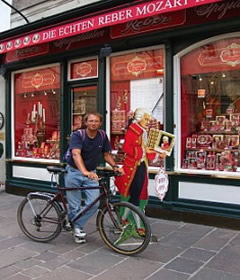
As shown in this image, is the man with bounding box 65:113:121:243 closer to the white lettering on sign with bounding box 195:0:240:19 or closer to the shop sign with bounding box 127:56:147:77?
the shop sign with bounding box 127:56:147:77

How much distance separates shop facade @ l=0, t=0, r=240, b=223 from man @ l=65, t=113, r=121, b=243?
169cm

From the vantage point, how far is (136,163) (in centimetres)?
496

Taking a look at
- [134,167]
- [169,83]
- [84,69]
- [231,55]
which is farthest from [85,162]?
[84,69]

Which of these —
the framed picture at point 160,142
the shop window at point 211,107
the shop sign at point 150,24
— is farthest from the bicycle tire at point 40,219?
the shop sign at point 150,24

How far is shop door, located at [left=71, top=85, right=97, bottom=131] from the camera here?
7.36 meters

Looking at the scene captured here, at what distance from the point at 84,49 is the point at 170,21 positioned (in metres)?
1.94

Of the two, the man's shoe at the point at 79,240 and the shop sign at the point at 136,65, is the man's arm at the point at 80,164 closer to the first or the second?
the man's shoe at the point at 79,240

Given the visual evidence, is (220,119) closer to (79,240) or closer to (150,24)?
(150,24)

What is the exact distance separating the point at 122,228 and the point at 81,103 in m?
3.72

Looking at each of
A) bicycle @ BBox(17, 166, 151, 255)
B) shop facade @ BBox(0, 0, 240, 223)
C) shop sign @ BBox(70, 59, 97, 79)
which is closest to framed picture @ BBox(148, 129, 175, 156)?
bicycle @ BBox(17, 166, 151, 255)

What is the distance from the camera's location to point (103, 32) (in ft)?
22.2

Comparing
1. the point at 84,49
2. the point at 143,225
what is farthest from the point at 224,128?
the point at 84,49

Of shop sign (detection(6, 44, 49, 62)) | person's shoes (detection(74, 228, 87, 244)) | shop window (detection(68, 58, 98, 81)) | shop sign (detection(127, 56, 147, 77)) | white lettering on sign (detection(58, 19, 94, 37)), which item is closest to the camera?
person's shoes (detection(74, 228, 87, 244))

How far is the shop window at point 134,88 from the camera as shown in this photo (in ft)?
20.9
